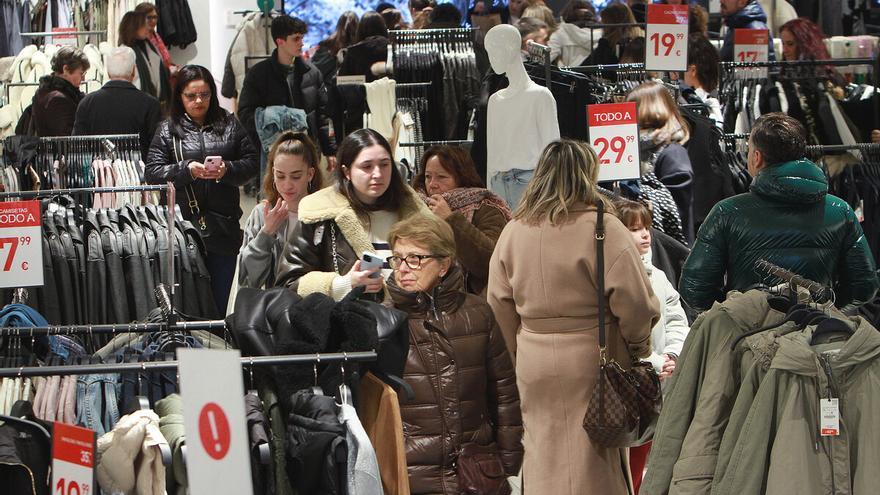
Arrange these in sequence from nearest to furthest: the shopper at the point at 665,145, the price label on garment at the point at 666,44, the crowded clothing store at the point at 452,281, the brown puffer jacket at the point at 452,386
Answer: the crowded clothing store at the point at 452,281 → the brown puffer jacket at the point at 452,386 → the shopper at the point at 665,145 → the price label on garment at the point at 666,44

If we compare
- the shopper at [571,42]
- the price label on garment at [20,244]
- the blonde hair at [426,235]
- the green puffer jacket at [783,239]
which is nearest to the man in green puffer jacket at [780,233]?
the green puffer jacket at [783,239]

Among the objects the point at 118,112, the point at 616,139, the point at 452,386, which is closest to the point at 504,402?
the point at 452,386

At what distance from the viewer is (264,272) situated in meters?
5.44

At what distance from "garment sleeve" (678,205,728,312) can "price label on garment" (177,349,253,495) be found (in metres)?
2.66

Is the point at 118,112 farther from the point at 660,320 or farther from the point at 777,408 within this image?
the point at 777,408

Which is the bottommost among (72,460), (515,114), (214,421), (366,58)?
(72,460)

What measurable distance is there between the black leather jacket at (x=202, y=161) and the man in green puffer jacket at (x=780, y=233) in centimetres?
281

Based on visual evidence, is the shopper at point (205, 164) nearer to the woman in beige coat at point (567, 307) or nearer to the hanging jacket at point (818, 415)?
the woman in beige coat at point (567, 307)

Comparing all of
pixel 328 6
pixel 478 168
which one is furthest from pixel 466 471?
pixel 328 6

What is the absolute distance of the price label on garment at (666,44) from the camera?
7074mm

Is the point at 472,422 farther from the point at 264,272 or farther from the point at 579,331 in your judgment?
the point at 264,272

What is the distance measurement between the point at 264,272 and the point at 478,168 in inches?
→ 75.4

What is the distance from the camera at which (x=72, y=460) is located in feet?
9.65

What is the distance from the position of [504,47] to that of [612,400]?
98.4 inches
